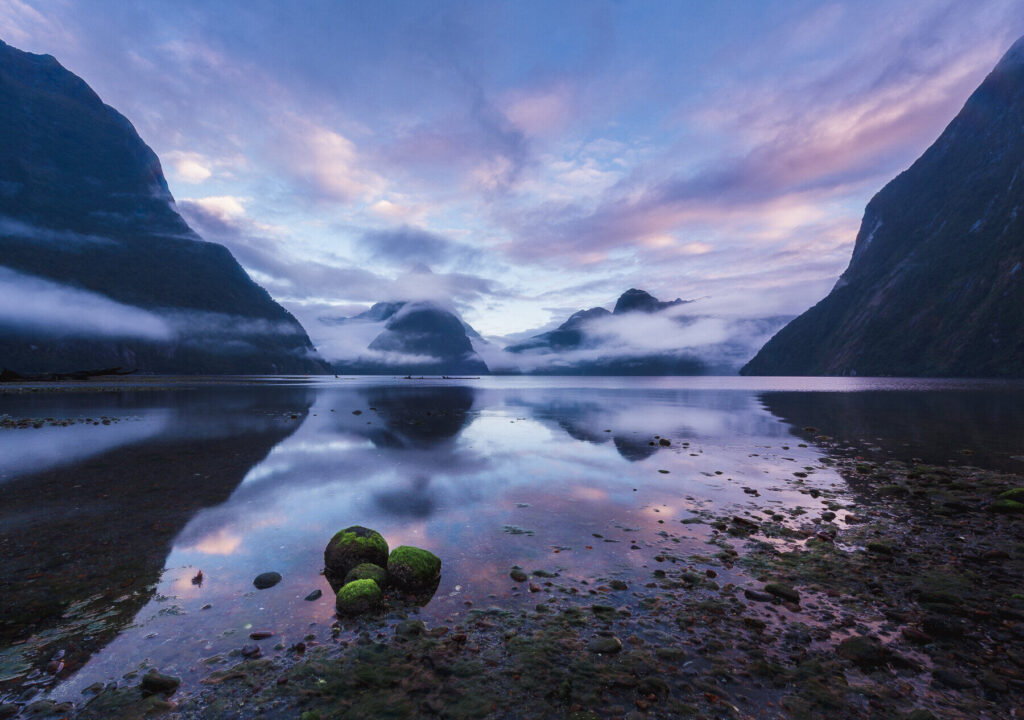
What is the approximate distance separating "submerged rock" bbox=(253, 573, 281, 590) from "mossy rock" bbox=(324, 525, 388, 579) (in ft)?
4.09

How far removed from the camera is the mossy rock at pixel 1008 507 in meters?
16.2

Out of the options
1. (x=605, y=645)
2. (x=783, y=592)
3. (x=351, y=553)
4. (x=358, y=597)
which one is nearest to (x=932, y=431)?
(x=783, y=592)

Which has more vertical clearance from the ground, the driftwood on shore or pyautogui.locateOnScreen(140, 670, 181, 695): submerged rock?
the driftwood on shore

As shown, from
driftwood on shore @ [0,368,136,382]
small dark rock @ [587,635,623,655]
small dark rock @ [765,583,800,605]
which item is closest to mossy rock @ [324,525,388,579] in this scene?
small dark rock @ [587,635,623,655]

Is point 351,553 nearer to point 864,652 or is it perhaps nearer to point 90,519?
point 90,519

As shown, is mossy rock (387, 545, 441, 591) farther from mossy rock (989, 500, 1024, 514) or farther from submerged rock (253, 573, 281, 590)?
mossy rock (989, 500, 1024, 514)

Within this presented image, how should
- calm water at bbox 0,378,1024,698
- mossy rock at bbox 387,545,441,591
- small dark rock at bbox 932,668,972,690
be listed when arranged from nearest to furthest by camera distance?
small dark rock at bbox 932,668,972,690 → calm water at bbox 0,378,1024,698 → mossy rock at bbox 387,545,441,591

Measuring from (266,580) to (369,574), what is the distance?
9.14 feet

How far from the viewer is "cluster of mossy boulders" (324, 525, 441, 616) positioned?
9.91m

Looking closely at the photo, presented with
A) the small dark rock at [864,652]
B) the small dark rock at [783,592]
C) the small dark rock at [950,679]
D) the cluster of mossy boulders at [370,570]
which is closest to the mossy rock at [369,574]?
the cluster of mossy boulders at [370,570]

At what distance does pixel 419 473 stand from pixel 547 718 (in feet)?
59.1

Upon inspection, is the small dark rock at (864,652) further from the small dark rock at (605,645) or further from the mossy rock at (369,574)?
the mossy rock at (369,574)

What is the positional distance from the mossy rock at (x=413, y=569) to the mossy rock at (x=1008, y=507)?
70.8 ft

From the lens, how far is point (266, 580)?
11.0m
